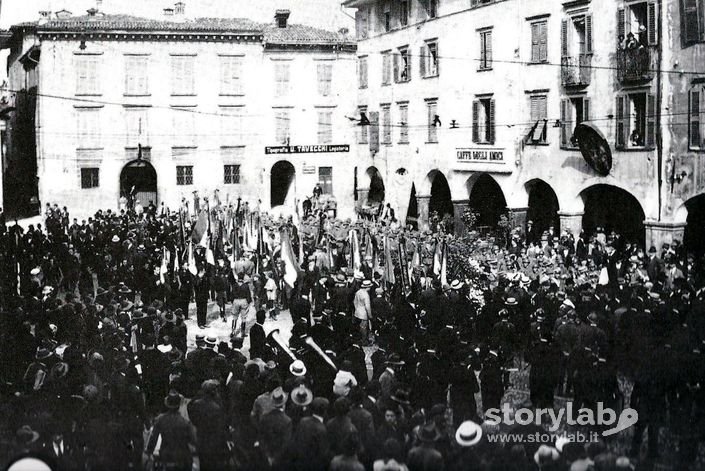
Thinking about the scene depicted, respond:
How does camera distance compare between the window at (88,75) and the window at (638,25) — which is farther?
the window at (88,75)

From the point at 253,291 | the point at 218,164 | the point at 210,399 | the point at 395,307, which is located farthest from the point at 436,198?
the point at 210,399

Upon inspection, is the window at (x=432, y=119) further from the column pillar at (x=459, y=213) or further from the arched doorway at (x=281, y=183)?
the arched doorway at (x=281, y=183)

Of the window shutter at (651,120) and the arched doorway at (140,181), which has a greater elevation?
the window shutter at (651,120)

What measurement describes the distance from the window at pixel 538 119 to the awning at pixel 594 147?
1.98 m

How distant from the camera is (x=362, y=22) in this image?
4031cm

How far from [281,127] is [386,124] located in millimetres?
6841

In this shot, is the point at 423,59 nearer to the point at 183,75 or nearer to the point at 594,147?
the point at 594,147

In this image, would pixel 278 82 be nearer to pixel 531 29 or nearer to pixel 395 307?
pixel 531 29

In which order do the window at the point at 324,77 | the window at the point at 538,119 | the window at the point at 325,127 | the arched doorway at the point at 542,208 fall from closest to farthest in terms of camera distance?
the window at the point at 538,119
the arched doorway at the point at 542,208
the window at the point at 324,77
the window at the point at 325,127

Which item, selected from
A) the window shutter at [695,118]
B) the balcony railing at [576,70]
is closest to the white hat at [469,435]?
the window shutter at [695,118]

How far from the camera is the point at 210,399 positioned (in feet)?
32.6

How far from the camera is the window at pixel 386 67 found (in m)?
37.9

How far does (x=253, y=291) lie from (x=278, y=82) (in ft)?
79.0

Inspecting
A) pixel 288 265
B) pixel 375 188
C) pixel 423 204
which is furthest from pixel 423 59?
pixel 288 265
